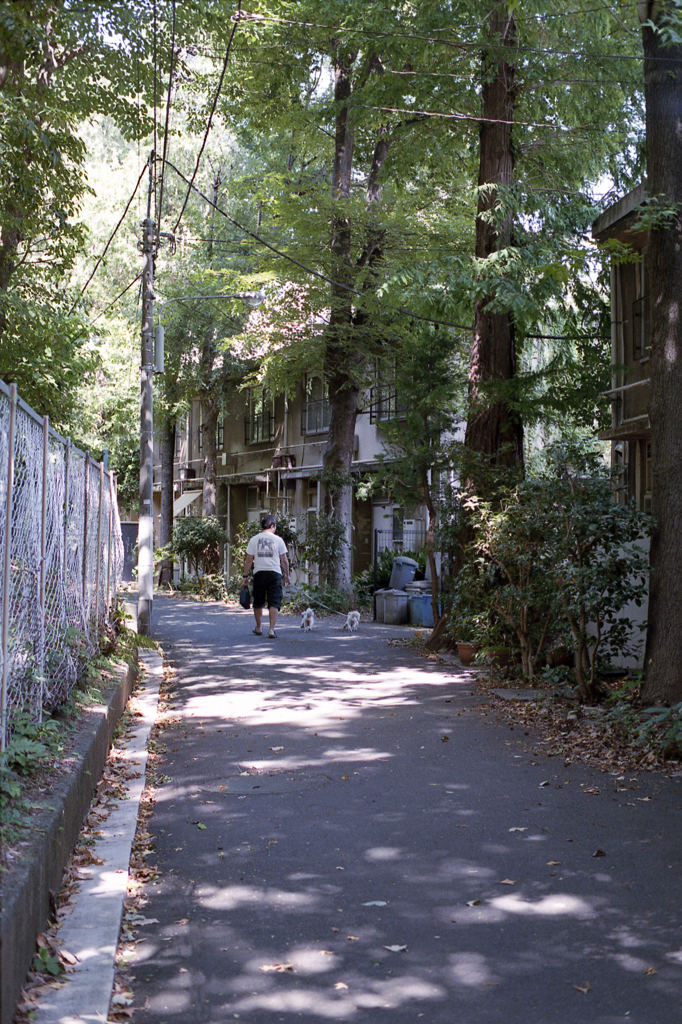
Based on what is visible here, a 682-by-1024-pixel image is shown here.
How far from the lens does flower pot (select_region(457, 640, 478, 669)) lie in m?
14.2

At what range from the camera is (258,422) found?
3456 cm

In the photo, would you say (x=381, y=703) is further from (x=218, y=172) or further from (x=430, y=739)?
(x=218, y=172)

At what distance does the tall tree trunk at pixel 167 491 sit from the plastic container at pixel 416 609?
587 inches

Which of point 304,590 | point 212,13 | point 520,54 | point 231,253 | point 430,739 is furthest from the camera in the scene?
point 231,253

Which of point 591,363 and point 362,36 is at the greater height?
point 362,36

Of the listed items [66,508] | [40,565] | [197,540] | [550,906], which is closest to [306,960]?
[550,906]

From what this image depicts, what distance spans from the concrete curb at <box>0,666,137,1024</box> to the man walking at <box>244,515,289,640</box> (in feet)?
A: 31.9

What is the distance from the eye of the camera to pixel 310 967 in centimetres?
421

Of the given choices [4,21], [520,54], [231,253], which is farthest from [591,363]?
[231,253]

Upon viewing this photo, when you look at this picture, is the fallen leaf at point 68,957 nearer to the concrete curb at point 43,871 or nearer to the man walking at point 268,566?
the concrete curb at point 43,871

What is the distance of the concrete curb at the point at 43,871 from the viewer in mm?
3516

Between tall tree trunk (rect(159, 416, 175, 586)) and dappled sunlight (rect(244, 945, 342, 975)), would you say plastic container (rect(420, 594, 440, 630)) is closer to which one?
tall tree trunk (rect(159, 416, 175, 586))

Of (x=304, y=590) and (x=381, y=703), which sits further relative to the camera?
(x=304, y=590)

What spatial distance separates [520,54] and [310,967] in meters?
13.5
